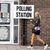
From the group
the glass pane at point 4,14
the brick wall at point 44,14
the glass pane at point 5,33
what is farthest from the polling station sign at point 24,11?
the glass pane at point 5,33

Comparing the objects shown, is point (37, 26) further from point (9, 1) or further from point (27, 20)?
point (9, 1)

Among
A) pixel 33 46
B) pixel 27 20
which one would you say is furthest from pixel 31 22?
pixel 33 46

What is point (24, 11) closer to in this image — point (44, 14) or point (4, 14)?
point (44, 14)

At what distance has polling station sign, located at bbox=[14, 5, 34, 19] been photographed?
52.9 ft

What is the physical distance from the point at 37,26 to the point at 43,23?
1.07 m

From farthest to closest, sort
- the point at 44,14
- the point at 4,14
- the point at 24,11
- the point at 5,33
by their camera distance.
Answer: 1. the point at 5,33
2. the point at 4,14
3. the point at 44,14
4. the point at 24,11

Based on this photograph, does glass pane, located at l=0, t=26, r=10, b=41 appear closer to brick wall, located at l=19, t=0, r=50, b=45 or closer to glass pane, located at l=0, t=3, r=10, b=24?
glass pane, located at l=0, t=3, r=10, b=24

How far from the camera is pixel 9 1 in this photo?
1688 centimetres

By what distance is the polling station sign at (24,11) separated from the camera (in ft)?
52.9

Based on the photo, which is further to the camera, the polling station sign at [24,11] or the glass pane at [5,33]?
the glass pane at [5,33]

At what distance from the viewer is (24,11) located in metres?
16.1

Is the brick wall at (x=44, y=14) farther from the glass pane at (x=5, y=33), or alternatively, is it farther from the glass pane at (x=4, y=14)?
the glass pane at (x=5, y=33)

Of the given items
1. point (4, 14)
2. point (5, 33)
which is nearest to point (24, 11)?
point (4, 14)

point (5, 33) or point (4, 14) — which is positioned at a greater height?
point (4, 14)
